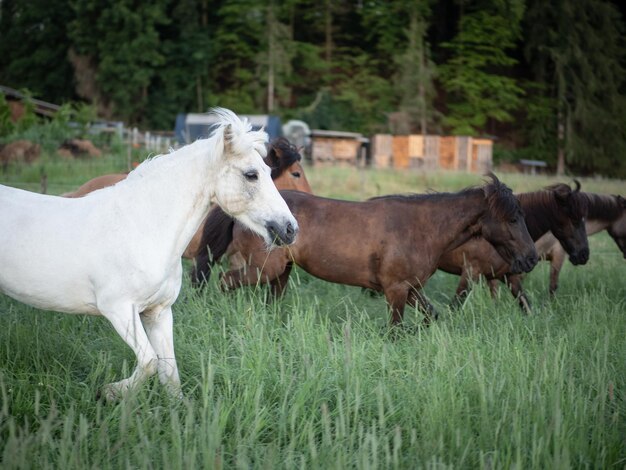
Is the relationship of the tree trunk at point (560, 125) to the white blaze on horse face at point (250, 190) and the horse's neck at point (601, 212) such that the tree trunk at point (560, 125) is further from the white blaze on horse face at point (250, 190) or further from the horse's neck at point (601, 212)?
the white blaze on horse face at point (250, 190)

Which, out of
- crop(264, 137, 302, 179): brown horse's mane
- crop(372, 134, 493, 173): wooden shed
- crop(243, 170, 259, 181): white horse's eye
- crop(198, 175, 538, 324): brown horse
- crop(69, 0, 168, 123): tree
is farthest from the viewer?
crop(69, 0, 168, 123): tree

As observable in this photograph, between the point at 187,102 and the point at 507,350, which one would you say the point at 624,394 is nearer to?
the point at 507,350

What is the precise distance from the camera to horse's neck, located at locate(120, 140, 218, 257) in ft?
13.6

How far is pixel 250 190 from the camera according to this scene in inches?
167

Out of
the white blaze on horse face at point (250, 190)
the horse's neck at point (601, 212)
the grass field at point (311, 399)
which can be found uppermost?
the white blaze on horse face at point (250, 190)

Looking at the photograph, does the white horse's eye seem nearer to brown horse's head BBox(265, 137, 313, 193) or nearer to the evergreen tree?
brown horse's head BBox(265, 137, 313, 193)

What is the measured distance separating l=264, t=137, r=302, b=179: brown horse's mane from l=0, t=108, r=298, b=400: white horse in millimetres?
4214

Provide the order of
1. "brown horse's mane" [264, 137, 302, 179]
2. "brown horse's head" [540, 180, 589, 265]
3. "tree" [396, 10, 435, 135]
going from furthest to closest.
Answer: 1. "tree" [396, 10, 435, 135]
2. "brown horse's mane" [264, 137, 302, 179]
3. "brown horse's head" [540, 180, 589, 265]

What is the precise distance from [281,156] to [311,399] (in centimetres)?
510

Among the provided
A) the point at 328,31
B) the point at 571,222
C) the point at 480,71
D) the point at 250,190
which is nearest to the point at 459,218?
the point at 571,222

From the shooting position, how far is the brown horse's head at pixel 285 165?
28.2 feet

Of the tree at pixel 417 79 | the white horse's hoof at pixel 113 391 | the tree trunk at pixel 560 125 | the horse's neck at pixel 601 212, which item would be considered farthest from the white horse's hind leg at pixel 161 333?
the tree at pixel 417 79

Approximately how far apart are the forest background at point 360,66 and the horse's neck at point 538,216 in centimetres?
2508

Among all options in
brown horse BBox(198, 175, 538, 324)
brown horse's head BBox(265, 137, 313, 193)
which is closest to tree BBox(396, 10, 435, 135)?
brown horse's head BBox(265, 137, 313, 193)
